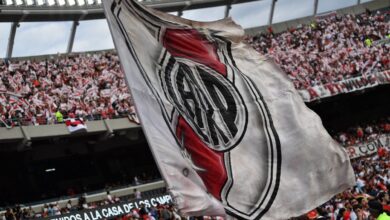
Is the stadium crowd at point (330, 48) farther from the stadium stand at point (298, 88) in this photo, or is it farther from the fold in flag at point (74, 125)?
the fold in flag at point (74, 125)

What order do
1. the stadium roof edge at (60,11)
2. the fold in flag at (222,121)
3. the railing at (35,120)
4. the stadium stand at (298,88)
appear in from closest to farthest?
the fold in flag at (222,121)
the stadium stand at (298,88)
the railing at (35,120)
the stadium roof edge at (60,11)

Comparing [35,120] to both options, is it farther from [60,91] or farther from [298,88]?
[298,88]

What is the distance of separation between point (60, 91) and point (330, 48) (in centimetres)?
1687

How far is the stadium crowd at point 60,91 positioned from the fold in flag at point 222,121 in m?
18.1

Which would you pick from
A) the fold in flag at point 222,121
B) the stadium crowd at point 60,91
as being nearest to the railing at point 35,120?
the stadium crowd at point 60,91

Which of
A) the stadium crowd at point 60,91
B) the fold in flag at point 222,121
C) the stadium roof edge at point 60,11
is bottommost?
the fold in flag at point 222,121

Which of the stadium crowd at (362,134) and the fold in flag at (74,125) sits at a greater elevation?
the fold in flag at (74,125)

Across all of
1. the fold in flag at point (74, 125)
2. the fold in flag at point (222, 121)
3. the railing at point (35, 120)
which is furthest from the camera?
the fold in flag at point (74, 125)

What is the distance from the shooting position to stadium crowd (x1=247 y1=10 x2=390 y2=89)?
35625 millimetres

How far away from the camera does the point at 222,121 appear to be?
7391 mm

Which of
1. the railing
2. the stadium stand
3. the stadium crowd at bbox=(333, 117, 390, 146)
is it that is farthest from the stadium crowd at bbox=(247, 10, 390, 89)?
the railing

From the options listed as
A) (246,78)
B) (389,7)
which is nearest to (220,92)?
(246,78)

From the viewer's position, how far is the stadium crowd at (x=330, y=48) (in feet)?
117

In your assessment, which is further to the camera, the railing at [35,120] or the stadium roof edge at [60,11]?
the stadium roof edge at [60,11]
